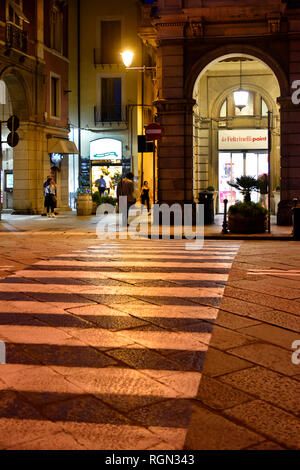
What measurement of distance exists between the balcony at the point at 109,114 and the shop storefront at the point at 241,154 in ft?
40.6

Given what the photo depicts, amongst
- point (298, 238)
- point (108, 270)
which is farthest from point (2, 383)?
point (298, 238)

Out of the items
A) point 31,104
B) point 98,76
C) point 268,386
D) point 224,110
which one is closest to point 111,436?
point 268,386

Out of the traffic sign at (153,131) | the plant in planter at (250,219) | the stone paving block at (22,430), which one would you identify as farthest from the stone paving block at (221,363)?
the traffic sign at (153,131)

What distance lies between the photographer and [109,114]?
39.6 m

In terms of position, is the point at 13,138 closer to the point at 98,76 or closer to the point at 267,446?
the point at 98,76

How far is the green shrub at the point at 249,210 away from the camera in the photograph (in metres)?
18.2

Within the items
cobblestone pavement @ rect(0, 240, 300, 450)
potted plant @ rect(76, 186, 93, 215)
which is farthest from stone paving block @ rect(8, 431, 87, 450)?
potted plant @ rect(76, 186, 93, 215)

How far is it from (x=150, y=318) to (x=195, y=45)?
52.0ft

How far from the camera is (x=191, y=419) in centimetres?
397

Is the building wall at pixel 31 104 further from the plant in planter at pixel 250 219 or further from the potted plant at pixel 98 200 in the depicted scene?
the plant in planter at pixel 250 219

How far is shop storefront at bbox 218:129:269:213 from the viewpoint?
28.1 m

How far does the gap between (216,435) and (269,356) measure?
1.82 m

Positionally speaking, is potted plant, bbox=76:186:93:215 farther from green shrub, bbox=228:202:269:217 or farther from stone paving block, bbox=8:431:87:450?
stone paving block, bbox=8:431:87:450

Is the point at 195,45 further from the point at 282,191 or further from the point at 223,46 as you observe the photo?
the point at 282,191
